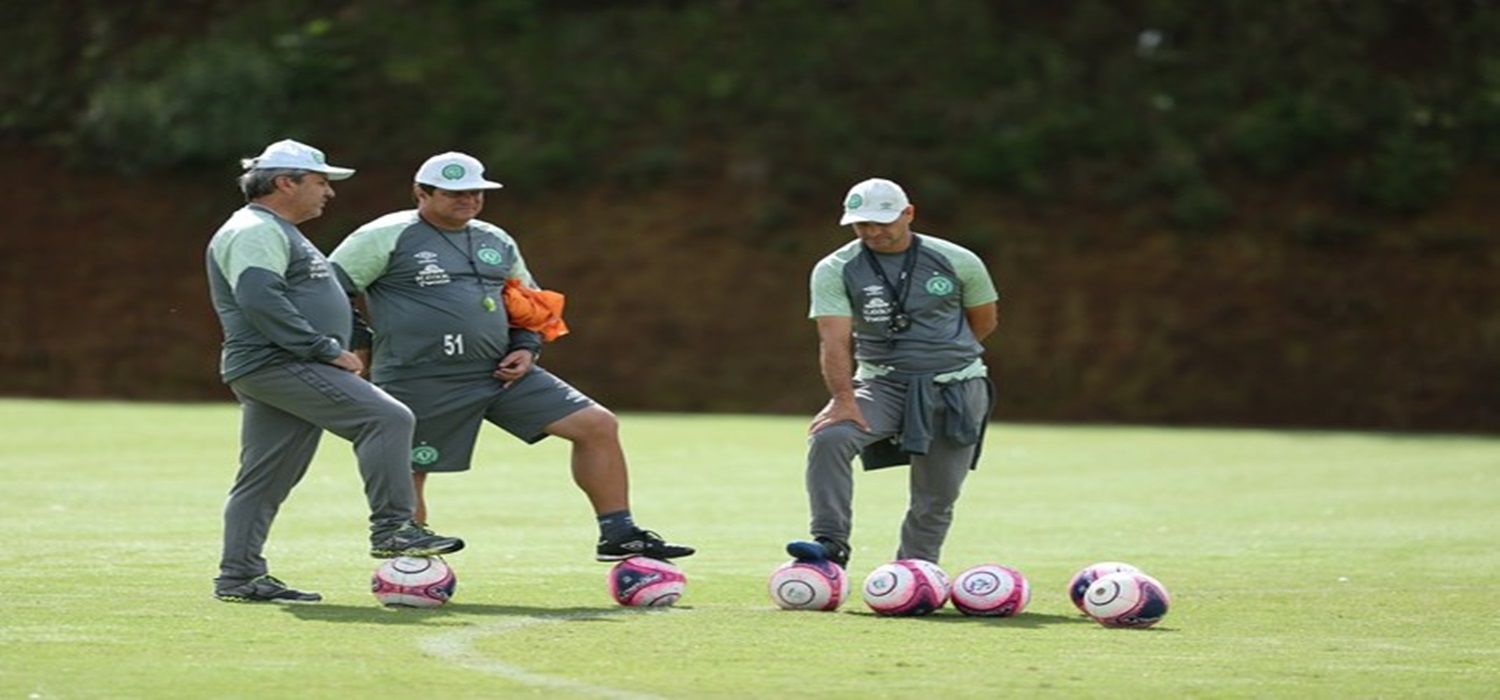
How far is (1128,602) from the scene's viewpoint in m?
11.2

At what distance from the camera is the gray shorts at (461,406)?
12.2 metres

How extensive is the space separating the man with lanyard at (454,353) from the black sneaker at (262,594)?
0.78 m

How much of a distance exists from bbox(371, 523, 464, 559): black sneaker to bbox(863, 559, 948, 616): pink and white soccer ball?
1.93m

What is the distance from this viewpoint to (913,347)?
12602mm

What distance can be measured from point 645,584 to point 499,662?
87.5 inches

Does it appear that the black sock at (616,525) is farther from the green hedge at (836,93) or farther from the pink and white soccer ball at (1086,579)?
the green hedge at (836,93)

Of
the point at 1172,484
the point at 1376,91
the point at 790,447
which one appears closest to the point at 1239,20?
the point at 1376,91

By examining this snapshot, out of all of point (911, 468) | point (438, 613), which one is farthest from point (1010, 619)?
point (438, 613)

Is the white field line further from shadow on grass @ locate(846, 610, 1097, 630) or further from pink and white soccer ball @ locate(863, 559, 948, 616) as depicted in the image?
shadow on grass @ locate(846, 610, 1097, 630)

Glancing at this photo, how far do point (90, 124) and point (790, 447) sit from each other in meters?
20.3

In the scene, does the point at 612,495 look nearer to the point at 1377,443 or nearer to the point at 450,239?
the point at 450,239

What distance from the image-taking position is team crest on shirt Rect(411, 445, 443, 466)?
39.9 ft

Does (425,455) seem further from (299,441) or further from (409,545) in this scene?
(409,545)

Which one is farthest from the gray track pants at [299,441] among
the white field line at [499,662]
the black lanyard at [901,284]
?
the black lanyard at [901,284]
